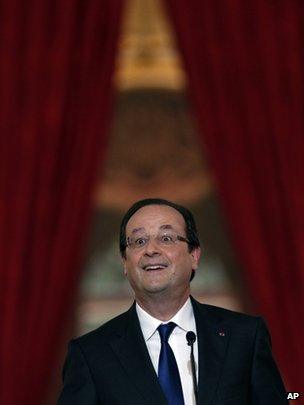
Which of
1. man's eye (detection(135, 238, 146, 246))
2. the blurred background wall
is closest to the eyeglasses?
man's eye (detection(135, 238, 146, 246))

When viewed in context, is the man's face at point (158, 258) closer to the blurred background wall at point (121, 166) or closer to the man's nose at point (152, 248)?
the man's nose at point (152, 248)

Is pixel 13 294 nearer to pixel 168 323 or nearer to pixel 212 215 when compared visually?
pixel 212 215

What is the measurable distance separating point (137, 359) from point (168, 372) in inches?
2.9

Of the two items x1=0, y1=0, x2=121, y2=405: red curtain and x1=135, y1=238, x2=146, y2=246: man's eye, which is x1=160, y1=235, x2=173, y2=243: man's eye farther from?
x1=0, y1=0, x2=121, y2=405: red curtain

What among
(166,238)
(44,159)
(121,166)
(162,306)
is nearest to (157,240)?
(166,238)

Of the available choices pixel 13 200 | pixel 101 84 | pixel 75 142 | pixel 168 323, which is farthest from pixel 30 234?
pixel 168 323

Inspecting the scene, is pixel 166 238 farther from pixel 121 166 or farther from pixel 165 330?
pixel 121 166

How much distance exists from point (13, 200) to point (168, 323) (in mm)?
2558

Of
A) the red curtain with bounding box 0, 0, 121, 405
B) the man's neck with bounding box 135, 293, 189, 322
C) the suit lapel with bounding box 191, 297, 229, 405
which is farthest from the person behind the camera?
the red curtain with bounding box 0, 0, 121, 405

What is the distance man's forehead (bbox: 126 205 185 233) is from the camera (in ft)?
7.00

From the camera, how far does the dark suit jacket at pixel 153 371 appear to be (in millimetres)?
2008

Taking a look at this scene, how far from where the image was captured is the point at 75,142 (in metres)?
4.59

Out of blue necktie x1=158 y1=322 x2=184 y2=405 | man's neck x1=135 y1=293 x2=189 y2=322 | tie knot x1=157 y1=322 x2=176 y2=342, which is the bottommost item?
blue necktie x1=158 y1=322 x2=184 y2=405

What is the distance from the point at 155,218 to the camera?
214 cm
